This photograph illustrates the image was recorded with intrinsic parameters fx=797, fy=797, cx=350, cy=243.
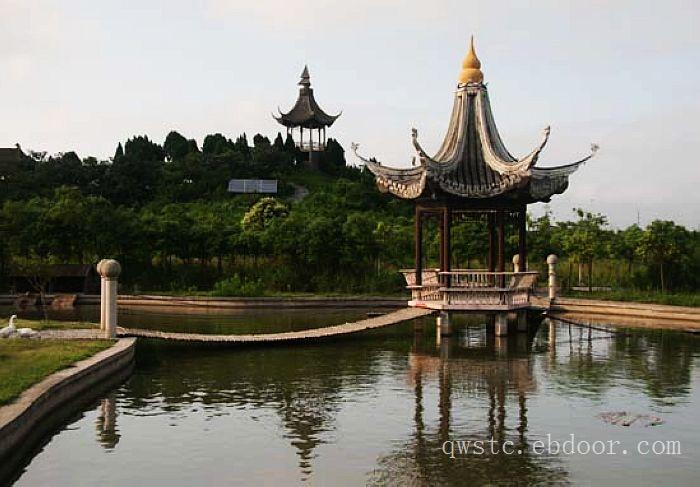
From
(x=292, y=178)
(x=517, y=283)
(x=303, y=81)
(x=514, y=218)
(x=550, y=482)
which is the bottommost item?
(x=550, y=482)

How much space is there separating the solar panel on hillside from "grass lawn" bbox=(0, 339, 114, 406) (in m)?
36.5

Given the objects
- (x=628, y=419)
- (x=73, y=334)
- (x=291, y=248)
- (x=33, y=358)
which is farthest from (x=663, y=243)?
(x=33, y=358)

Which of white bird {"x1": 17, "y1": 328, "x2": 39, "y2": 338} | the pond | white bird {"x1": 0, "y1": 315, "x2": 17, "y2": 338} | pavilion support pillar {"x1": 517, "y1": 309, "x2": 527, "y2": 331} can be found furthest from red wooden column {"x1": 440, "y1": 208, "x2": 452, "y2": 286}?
white bird {"x1": 0, "y1": 315, "x2": 17, "y2": 338}

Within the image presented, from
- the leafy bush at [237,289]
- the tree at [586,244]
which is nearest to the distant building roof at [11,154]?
the leafy bush at [237,289]

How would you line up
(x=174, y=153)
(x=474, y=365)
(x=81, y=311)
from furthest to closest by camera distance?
(x=174, y=153)
(x=81, y=311)
(x=474, y=365)

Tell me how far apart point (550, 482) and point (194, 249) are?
26.1m

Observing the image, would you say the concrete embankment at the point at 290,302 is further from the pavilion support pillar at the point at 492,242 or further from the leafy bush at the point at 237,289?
the pavilion support pillar at the point at 492,242

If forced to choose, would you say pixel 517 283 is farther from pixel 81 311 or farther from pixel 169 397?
pixel 81 311

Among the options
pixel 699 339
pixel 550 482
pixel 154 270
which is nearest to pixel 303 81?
pixel 154 270

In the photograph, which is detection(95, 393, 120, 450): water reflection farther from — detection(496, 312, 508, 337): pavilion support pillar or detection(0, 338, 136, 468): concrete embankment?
detection(496, 312, 508, 337): pavilion support pillar

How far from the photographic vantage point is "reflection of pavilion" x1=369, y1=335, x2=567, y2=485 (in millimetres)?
7852

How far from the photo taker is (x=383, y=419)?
10281 mm

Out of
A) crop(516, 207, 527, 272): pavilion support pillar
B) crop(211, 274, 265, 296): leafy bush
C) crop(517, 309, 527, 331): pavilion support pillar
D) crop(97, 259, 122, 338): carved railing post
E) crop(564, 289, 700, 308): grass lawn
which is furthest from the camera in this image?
crop(211, 274, 265, 296): leafy bush

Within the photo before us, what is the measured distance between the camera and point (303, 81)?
65.1 m
